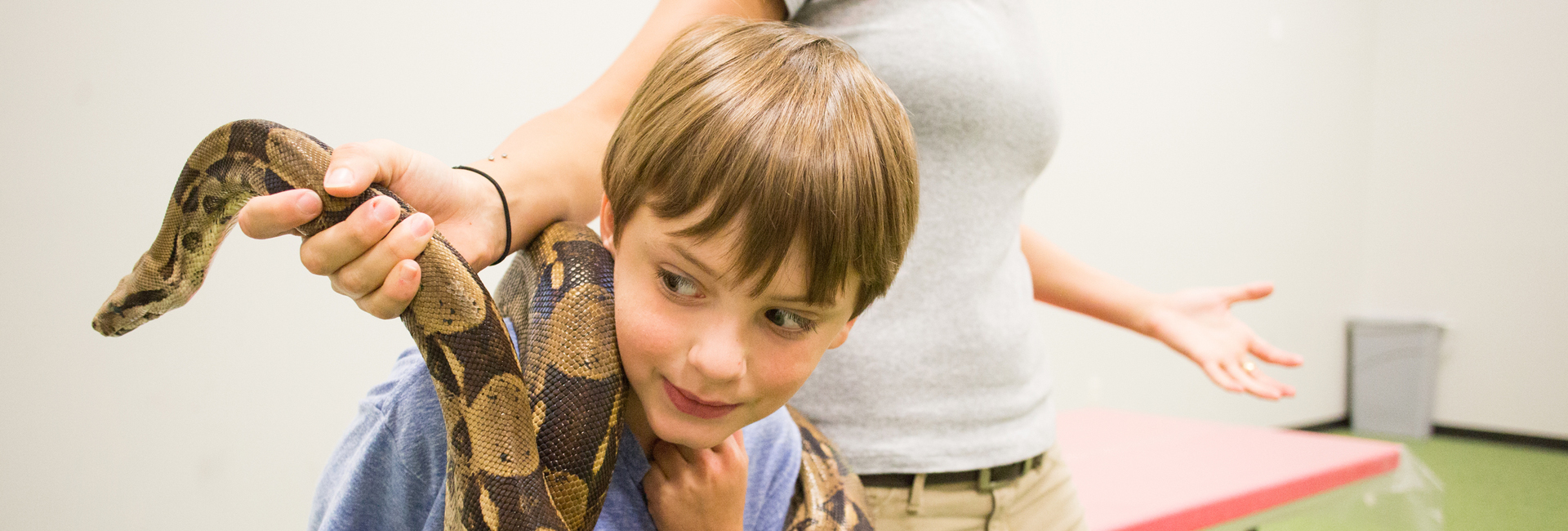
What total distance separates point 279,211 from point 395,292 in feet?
0.37

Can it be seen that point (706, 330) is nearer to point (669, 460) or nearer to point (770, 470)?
point (669, 460)

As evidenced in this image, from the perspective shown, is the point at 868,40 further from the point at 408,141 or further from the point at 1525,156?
the point at 1525,156

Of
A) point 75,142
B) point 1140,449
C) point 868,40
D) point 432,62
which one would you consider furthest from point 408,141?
point 1140,449

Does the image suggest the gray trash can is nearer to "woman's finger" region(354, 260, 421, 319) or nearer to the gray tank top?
the gray tank top

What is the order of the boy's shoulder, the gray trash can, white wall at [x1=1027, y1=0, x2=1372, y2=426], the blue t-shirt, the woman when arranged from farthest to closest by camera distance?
the gray trash can < white wall at [x1=1027, y1=0, x2=1372, y2=426] < the woman < the boy's shoulder < the blue t-shirt

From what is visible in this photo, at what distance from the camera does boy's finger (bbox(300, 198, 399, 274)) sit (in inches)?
28.7

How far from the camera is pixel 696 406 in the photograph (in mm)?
810

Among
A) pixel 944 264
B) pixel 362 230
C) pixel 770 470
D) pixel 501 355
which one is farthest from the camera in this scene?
pixel 944 264

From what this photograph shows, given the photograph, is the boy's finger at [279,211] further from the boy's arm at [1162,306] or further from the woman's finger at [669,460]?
the boy's arm at [1162,306]

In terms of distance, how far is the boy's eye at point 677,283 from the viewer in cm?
78

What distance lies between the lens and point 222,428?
2.38 metres

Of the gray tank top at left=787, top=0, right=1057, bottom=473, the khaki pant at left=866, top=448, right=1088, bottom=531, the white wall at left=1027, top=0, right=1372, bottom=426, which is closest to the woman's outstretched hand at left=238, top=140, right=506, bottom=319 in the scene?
the gray tank top at left=787, top=0, right=1057, bottom=473

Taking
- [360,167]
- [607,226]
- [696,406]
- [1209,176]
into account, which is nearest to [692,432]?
[696,406]

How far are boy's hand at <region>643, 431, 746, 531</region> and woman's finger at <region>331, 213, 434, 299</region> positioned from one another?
0.35 m
